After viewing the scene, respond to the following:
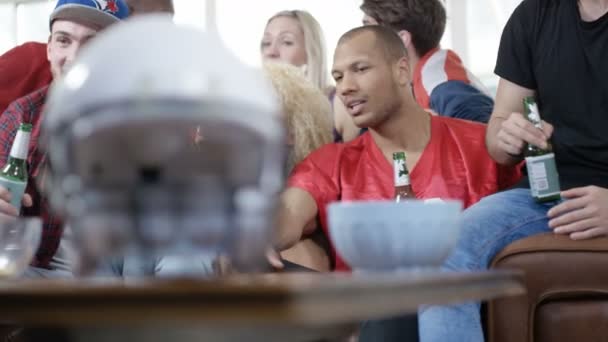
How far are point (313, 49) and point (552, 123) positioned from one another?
133 cm

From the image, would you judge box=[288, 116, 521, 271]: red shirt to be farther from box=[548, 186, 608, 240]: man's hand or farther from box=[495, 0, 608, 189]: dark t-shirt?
box=[548, 186, 608, 240]: man's hand

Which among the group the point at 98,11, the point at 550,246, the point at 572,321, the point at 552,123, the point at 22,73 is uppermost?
the point at 98,11

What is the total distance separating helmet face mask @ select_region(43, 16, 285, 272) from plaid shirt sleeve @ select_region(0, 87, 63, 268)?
1.32 m

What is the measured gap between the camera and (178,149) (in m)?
0.62

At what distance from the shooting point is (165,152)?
0.62 meters

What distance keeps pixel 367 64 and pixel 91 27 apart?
26.9 inches

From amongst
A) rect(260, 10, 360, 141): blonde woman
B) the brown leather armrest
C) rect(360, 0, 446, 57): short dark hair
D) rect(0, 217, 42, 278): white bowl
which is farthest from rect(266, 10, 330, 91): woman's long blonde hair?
rect(0, 217, 42, 278): white bowl

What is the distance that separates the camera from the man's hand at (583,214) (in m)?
1.70

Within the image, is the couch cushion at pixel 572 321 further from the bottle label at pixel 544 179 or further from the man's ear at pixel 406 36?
the man's ear at pixel 406 36

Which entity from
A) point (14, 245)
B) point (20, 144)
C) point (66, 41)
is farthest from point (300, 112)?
point (14, 245)

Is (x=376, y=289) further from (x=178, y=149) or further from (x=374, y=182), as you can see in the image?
(x=374, y=182)

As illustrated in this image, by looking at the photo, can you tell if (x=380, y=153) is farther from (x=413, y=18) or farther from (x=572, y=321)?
(x=413, y=18)

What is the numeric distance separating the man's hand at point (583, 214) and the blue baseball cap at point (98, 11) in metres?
0.91

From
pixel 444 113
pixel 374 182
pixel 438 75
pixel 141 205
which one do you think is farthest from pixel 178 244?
pixel 438 75
